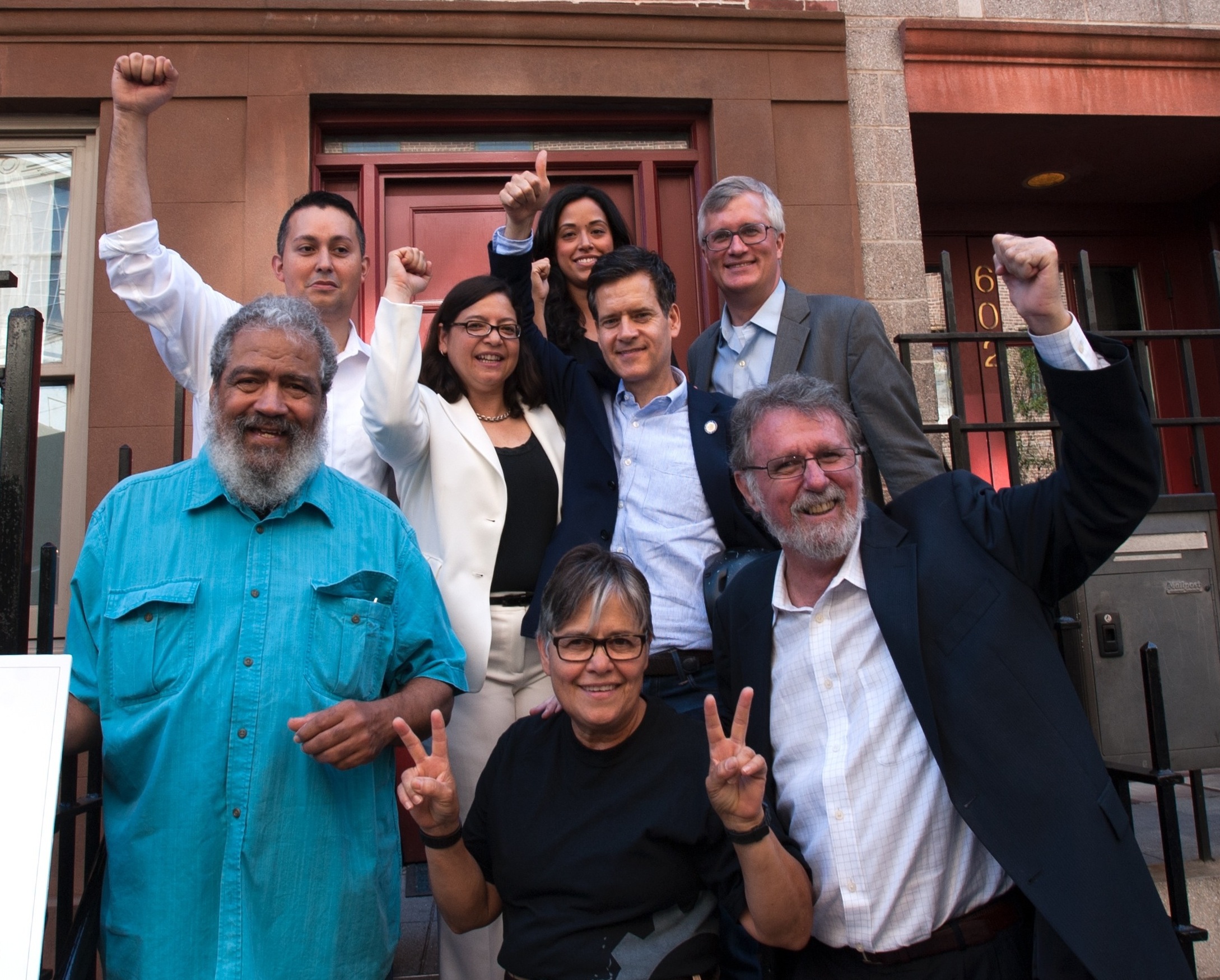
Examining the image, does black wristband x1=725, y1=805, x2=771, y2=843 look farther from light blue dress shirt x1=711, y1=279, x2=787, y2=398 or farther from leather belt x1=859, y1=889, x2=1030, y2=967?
light blue dress shirt x1=711, y1=279, x2=787, y2=398

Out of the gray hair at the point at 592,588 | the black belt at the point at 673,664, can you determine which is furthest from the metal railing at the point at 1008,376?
the gray hair at the point at 592,588

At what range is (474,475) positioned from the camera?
8.93ft

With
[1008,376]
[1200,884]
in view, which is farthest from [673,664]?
[1200,884]

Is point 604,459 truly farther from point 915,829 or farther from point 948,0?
point 948,0

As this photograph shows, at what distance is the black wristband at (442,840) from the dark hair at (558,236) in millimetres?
1816

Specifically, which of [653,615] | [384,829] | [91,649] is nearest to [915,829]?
[653,615]

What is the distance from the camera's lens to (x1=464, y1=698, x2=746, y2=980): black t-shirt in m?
2.04

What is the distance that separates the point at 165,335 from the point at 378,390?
806mm

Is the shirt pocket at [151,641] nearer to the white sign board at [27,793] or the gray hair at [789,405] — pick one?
the white sign board at [27,793]

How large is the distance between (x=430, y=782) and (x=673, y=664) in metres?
0.87

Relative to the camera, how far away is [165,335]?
2.83 m

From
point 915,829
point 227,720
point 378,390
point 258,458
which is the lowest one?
point 915,829

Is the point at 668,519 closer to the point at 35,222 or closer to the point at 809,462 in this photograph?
the point at 809,462

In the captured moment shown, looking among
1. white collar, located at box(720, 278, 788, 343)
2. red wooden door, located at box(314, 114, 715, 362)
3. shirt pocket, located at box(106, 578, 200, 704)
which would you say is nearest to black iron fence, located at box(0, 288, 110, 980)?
shirt pocket, located at box(106, 578, 200, 704)
